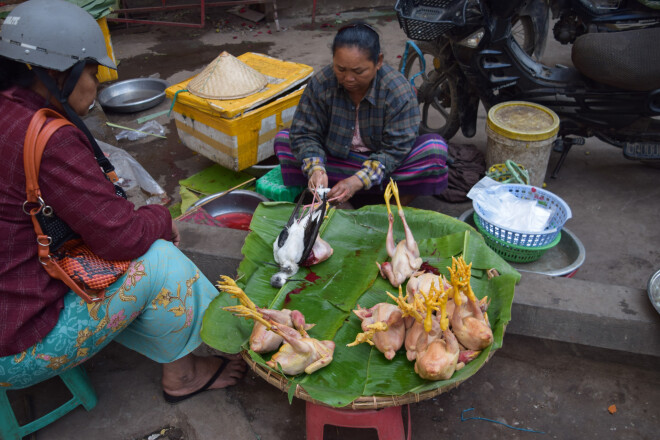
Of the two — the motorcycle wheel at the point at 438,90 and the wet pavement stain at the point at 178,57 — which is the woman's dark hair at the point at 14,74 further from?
the wet pavement stain at the point at 178,57

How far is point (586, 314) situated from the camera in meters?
2.49

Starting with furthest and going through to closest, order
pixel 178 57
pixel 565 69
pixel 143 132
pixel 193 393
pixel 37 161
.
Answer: pixel 178 57, pixel 143 132, pixel 565 69, pixel 193 393, pixel 37 161

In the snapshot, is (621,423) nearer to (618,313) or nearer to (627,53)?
(618,313)

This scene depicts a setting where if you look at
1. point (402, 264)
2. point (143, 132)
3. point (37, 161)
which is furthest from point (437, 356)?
point (143, 132)

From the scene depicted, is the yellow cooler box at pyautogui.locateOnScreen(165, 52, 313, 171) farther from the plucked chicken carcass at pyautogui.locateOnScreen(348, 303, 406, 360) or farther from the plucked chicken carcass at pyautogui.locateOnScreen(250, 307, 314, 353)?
the plucked chicken carcass at pyautogui.locateOnScreen(348, 303, 406, 360)

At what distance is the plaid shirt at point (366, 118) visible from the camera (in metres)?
3.04

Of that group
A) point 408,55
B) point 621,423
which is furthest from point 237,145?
point 621,423

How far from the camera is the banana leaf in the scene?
191 cm

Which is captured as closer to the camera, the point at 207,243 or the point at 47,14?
the point at 47,14

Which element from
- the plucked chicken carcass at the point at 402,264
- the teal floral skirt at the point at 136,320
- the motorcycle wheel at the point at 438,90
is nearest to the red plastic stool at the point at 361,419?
the plucked chicken carcass at the point at 402,264

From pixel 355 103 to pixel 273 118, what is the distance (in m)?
1.02

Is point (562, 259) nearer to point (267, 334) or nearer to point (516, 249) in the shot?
point (516, 249)

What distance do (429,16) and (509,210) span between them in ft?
5.43

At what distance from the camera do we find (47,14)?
1.75 metres
